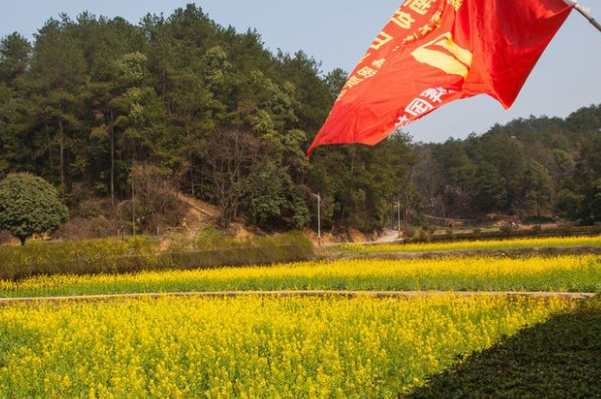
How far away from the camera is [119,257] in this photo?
2348 cm

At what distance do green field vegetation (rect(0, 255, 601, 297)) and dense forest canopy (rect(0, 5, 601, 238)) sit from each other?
2399cm

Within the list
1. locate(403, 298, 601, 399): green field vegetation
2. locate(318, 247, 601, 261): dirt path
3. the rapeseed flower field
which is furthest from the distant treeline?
locate(403, 298, 601, 399): green field vegetation

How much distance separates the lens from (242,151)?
48.2 metres

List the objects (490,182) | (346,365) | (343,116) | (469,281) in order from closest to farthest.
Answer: (343,116) → (346,365) → (469,281) → (490,182)

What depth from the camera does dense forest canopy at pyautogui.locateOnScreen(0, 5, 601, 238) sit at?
4775 centimetres

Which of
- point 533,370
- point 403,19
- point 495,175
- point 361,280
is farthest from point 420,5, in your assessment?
point 495,175

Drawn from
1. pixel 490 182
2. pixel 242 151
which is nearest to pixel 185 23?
pixel 242 151

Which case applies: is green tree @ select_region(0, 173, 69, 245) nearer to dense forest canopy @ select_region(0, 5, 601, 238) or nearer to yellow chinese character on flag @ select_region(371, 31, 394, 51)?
dense forest canopy @ select_region(0, 5, 601, 238)

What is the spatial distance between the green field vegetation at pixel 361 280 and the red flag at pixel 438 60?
10.5 meters

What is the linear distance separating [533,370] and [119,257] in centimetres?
2038

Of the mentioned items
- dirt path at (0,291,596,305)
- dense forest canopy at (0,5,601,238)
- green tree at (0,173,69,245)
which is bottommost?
dirt path at (0,291,596,305)

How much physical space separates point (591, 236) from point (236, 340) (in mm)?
27187

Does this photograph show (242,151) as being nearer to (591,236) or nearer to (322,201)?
(322,201)

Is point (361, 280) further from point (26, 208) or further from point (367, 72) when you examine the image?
point (26, 208)
